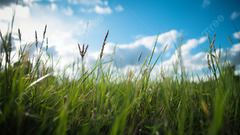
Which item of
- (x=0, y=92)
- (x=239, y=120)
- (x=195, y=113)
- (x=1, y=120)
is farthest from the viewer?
(x=195, y=113)

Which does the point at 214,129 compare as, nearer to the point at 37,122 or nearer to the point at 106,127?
the point at 106,127

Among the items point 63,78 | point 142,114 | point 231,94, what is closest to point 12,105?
point 63,78

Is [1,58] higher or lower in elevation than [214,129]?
higher

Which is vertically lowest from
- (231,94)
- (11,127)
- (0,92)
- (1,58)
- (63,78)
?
(11,127)

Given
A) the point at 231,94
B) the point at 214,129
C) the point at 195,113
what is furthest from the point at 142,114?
the point at 231,94

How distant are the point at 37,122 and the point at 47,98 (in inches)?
11.2

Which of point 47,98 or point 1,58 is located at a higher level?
point 1,58

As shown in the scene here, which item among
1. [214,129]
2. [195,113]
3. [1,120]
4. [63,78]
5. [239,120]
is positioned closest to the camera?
[214,129]

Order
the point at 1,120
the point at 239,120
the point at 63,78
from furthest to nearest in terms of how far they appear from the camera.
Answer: the point at 63,78
the point at 239,120
the point at 1,120

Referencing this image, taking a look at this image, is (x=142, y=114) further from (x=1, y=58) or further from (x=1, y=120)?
(x=1, y=58)

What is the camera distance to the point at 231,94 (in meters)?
1.31

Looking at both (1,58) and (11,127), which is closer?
(11,127)

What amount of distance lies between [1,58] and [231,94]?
2241 mm

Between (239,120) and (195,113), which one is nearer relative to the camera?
(239,120)
